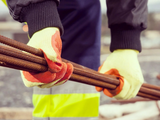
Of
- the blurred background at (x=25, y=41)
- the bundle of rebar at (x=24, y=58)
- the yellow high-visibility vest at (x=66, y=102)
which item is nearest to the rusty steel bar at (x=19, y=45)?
the bundle of rebar at (x=24, y=58)

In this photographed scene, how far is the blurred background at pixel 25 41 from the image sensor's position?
8.46 ft

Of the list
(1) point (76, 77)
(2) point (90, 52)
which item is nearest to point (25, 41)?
(2) point (90, 52)

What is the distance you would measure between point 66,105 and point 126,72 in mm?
313

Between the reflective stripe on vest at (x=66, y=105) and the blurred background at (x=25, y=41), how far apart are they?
5.06ft

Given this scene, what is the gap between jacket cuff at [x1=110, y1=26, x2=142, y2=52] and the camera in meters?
0.79

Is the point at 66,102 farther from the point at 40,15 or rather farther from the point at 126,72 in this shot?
the point at 40,15

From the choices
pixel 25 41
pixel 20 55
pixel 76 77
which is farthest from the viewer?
pixel 25 41

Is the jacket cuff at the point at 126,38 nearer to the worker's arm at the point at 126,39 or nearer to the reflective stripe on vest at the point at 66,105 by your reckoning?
the worker's arm at the point at 126,39

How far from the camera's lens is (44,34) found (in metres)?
0.53

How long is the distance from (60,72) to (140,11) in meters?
0.48

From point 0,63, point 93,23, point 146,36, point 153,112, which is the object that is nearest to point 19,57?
point 0,63

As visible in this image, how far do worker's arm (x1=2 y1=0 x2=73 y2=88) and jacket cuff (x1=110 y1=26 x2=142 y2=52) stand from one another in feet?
1.11

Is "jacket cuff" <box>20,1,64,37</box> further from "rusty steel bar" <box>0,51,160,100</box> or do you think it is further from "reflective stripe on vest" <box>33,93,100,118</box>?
"reflective stripe on vest" <box>33,93,100,118</box>

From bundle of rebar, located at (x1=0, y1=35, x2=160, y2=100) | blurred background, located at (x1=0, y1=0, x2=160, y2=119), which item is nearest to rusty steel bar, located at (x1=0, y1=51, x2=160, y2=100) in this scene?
bundle of rebar, located at (x1=0, y1=35, x2=160, y2=100)
